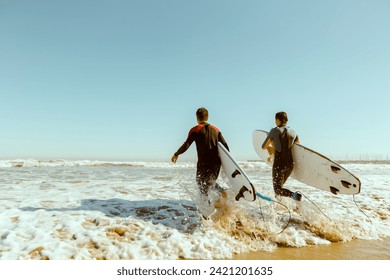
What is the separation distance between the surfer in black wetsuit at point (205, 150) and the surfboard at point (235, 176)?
117 mm

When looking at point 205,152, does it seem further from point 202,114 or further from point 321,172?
point 321,172

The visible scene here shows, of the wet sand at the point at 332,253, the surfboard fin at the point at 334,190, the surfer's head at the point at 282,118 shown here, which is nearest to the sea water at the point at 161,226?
the wet sand at the point at 332,253

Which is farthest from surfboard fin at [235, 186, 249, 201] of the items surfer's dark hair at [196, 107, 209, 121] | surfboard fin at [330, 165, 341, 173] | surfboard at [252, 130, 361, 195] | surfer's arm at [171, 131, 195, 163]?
surfboard fin at [330, 165, 341, 173]

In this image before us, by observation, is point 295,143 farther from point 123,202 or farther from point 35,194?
point 35,194

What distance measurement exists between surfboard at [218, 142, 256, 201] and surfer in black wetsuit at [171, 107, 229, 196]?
12 cm

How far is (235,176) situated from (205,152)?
0.63m

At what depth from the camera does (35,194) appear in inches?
238

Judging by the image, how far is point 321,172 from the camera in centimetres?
521

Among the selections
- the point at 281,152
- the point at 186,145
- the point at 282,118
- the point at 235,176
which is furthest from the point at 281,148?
the point at 186,145

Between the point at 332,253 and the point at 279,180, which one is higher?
the point at 279,180

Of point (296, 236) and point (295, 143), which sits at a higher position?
point (295, 143)

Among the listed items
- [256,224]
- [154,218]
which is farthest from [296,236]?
[154,218]
